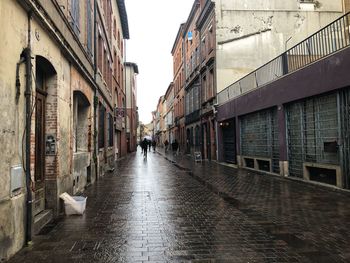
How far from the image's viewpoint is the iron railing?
1034 cm

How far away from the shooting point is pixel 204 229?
5918 mm

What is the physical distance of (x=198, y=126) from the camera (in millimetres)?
29781

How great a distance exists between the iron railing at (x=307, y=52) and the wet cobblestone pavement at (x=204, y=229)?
4.35 meters

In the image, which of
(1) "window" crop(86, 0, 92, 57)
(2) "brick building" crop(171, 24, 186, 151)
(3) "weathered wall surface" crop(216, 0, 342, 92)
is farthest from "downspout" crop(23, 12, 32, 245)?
(2) "brick building" crop(171, 24, 186, 151)

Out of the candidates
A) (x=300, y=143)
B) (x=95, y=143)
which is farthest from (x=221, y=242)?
(x=95, y=143)

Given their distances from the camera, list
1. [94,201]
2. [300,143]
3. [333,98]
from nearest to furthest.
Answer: [94,201]
[333,98]
[300,143]

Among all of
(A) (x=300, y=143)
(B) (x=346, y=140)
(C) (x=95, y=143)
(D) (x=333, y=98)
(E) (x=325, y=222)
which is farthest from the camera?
(C) (x=95, y=143)

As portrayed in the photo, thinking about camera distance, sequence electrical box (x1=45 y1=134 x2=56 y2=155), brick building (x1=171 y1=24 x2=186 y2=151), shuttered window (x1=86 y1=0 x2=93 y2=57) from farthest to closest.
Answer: brick building (x1=171 y1=24 x2=186 y2=151) < shuttered window (x1=86 y1=0 x2=93 y2=57) < electrical box (x1=45 y1=134 x2=56 y2=155)

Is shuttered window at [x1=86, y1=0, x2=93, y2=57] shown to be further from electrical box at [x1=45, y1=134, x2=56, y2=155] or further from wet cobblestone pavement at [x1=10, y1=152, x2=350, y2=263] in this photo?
electrical box at [x1=45, y1=134, x2=56, y2=155]

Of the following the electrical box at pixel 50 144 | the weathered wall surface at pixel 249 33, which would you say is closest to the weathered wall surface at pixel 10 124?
the electrical box at pixel 50 144

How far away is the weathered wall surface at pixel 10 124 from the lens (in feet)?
14.2

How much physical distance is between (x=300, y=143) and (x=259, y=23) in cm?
1236

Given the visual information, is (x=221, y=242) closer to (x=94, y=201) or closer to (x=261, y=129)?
(x=94, y=201)

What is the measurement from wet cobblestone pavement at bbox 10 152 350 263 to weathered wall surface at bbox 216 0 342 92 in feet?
44.2
